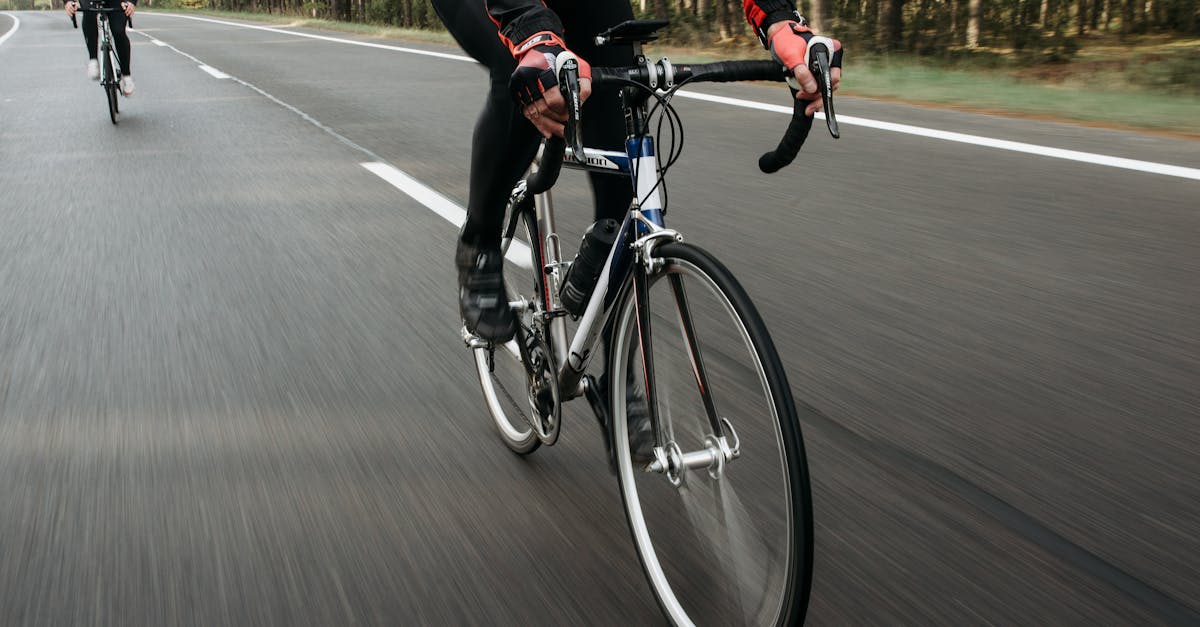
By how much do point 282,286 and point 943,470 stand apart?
10.3ft

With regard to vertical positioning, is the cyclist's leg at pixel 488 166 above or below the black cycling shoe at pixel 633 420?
above

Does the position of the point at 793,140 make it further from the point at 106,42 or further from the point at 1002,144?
the point at 106,42

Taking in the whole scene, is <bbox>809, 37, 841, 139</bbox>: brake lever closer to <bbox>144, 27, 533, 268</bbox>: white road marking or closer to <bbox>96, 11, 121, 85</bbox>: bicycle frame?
<bbox>144, 27, 533, 268</bbox>: white road marking

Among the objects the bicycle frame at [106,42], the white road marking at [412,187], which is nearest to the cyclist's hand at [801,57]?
the white road marking at [412,187]

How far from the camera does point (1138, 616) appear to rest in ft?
7.29

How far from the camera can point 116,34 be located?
37.2 ft

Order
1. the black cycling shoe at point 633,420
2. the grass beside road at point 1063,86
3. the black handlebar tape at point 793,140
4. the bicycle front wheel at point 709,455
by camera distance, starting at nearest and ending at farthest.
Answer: the bicycle front wheel at point 709,455 < the black handlebar tape at point 793,140 < the black cycling shoe at point 633,420 < the grass beside road at point 1063,86

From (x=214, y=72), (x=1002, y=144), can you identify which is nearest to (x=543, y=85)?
(x=1002, y=144)

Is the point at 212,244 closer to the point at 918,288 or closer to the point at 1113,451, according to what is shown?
the point at 918,288

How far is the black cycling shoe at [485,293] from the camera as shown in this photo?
2.99 m

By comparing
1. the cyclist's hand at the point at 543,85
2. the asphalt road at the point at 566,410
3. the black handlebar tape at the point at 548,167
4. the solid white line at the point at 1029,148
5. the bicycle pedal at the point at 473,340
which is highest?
the cyclist's hand at the point at 543,85

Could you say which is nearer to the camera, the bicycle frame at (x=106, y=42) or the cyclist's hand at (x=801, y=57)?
the cyclist's hand at (x=801, y=57)

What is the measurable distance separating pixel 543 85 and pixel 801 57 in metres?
0.48

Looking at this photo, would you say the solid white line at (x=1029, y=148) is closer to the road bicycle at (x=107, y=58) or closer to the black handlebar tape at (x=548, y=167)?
the black handlebar tape at (x=548, y=167)
